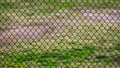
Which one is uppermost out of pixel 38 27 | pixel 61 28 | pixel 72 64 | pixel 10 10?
pixel 10 10

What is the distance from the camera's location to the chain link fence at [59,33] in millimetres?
5758

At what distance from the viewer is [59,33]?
23.3 ft

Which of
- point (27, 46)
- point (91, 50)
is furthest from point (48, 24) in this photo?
point (91, 50)

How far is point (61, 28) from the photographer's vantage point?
7.39 m

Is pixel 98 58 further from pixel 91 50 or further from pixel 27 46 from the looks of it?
pixel 27 46

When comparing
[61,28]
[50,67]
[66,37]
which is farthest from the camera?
[61,28]

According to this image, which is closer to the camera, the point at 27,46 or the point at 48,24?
the point at 27,46

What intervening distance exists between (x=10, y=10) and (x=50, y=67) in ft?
12.3

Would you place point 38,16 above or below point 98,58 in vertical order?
above

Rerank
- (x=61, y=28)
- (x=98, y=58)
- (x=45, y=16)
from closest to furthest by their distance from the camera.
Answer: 1. (x=98, y=58)
2. (x=61, y=28)
3. (x=45, y=16)

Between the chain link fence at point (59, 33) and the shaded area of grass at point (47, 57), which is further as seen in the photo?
the chain link fence at point (59, 33)

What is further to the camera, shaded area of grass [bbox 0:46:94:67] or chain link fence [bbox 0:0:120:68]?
chain link fence [bbox 0:0:120:68]

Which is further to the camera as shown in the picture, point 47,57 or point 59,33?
point 59,33

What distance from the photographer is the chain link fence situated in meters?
5.76
